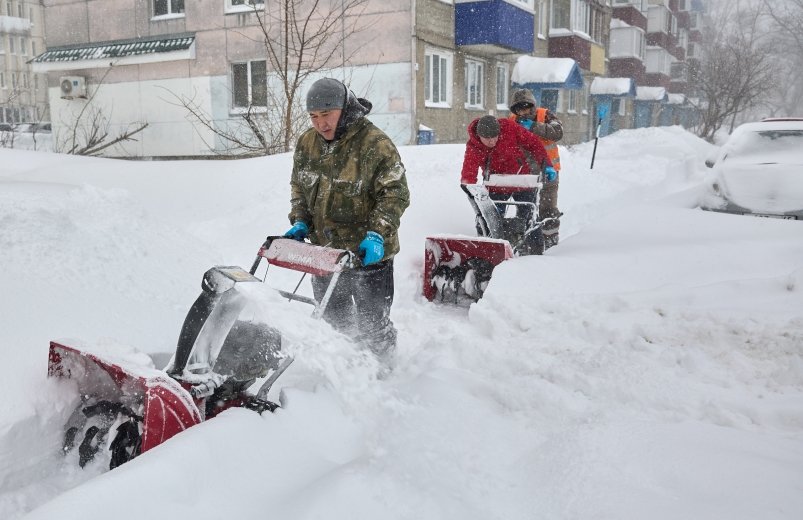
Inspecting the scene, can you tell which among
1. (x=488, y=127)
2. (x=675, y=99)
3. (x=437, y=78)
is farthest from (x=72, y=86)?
(x=675, y=99)

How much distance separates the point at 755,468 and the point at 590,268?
3.24m

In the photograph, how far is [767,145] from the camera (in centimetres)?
875

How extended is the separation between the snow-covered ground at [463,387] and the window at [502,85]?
1416 centimetres

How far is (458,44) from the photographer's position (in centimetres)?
1655

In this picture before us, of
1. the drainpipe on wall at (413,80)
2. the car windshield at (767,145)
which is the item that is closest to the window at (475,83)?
the drainpipe on wall at (413,80)

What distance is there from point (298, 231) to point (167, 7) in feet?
54.0

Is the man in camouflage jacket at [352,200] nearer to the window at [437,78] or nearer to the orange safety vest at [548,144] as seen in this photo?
the orange safety vest at [548,144]


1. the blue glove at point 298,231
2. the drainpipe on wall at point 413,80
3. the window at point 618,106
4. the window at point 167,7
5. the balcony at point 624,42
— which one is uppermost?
the balcony at point 624,42

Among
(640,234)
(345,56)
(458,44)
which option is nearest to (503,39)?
(458,44)

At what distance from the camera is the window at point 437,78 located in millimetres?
15789

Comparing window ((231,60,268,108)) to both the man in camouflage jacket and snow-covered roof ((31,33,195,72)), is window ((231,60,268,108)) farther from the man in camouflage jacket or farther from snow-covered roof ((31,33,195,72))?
the man in camouflage jacket

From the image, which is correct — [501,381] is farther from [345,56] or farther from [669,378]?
[345,56]

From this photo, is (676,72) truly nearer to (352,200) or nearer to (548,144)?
(548,144)

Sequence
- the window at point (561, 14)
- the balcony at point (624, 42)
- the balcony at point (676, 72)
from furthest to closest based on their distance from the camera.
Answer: the balcony at point (676, 72)
the balcony at point (624, 42)
the window at point (561, 14)
